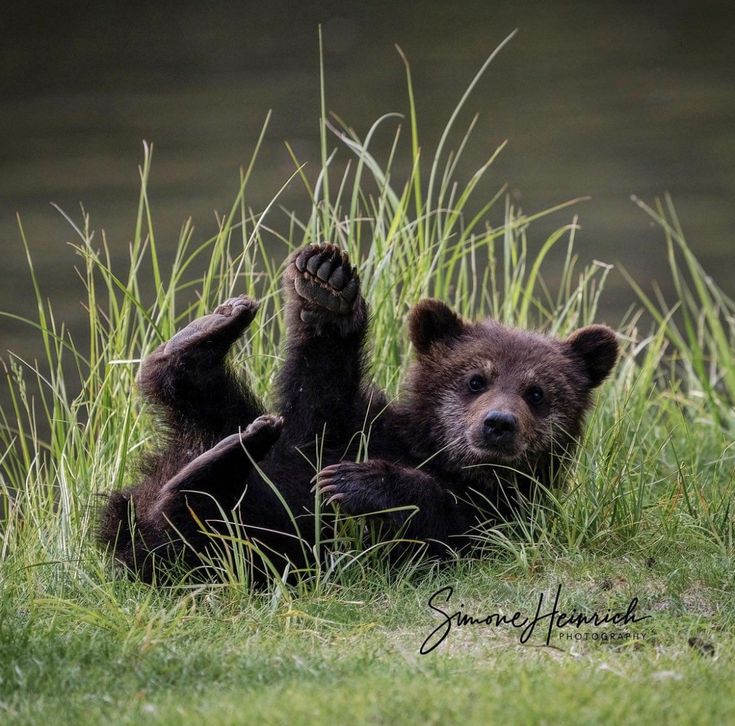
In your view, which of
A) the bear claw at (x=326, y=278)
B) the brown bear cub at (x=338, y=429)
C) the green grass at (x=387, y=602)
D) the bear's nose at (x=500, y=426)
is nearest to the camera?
the green grass at (x=387, y=602)

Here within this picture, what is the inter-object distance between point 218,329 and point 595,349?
1.90 meters

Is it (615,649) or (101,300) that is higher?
(615,649)

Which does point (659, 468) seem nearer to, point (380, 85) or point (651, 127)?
point (651, 127)

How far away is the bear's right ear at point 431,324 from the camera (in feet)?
20.5

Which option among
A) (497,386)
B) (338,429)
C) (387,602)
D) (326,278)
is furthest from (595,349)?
(387,602)

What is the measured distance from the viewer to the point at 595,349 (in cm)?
638

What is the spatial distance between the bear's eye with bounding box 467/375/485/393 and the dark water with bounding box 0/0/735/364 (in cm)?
722

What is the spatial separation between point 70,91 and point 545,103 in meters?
7.61

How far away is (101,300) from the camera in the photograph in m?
13.1

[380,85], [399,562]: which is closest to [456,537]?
[399,562]

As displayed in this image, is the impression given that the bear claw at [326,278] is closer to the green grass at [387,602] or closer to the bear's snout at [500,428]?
the bear's snout at [500,428]

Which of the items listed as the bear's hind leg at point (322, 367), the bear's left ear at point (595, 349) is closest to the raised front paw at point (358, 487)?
the bear's hind leg at point (322, 367)

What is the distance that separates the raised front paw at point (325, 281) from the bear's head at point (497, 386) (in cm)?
57

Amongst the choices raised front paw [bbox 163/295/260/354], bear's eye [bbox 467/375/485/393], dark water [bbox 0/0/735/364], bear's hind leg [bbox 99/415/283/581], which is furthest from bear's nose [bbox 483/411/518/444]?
dark water [bbox 0/0/735/364]
